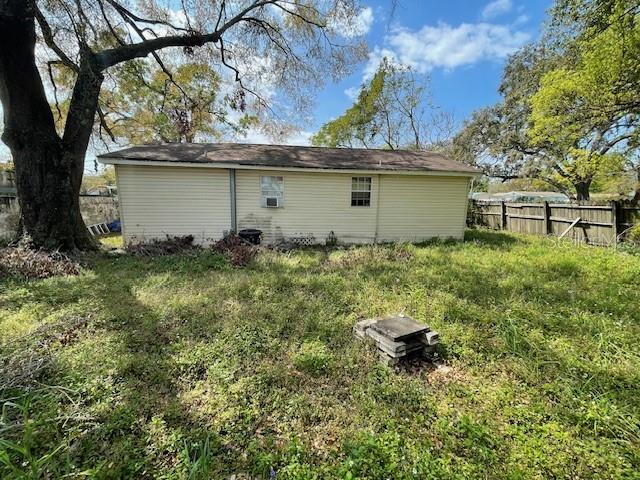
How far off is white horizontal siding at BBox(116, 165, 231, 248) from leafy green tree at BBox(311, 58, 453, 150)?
1677 cm

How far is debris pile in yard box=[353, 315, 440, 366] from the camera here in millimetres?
2891

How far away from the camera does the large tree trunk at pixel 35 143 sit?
594 cm

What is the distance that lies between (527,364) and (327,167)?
7.16 m

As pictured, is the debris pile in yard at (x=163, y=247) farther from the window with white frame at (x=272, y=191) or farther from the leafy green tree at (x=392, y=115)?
the leafy green tree at (x=392, y=115)

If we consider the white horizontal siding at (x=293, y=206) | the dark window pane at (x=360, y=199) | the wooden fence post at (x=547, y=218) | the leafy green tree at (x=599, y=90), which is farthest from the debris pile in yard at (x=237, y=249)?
the wooden fence post at (x=547, y=218)

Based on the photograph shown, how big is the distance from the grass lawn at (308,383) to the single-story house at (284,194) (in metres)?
3.93

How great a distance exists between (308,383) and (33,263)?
628cm

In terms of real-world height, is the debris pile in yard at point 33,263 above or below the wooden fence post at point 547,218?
below

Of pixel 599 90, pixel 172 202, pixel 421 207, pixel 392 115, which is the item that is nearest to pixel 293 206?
pixel 172 202

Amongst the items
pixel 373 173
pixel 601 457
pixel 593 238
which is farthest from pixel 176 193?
pixel 593 238

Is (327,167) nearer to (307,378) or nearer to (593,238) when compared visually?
(307,378)

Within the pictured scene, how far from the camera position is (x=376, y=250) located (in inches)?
306

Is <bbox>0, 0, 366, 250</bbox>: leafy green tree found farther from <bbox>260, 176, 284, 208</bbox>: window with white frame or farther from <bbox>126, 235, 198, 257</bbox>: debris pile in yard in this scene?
<bbox>260, 176, 284, 208</bbox>: window with white frame

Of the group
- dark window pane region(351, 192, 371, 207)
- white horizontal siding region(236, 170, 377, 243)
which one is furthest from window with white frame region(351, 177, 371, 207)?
white horizontal siding region(236, 170, 377, 243)
